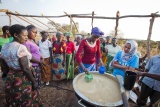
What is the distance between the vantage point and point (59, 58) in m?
4.03

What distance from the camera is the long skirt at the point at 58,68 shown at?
4031 millimetres

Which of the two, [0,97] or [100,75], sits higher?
[100,75]

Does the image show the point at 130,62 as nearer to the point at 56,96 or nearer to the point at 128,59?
the point at 128,59

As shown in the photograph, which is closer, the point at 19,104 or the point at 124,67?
the point at 19,104

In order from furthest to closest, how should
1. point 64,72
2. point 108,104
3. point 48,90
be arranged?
point 64,72
point 48,90
point 108,104

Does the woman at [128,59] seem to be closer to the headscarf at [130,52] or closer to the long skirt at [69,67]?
the headscarf at [130,52]

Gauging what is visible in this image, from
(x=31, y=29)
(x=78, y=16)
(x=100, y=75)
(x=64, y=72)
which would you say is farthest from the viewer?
(x=78, y=16)

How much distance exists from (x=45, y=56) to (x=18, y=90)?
2.36m

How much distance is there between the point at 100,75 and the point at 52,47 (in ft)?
7.21

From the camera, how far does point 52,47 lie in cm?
398

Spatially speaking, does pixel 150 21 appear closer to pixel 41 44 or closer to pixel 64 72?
pixel 64 72

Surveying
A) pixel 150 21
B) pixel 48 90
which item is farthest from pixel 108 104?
pixel 150 21

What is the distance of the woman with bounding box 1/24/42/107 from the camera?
5.16ft

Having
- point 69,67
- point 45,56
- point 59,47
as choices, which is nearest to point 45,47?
point 45,56
